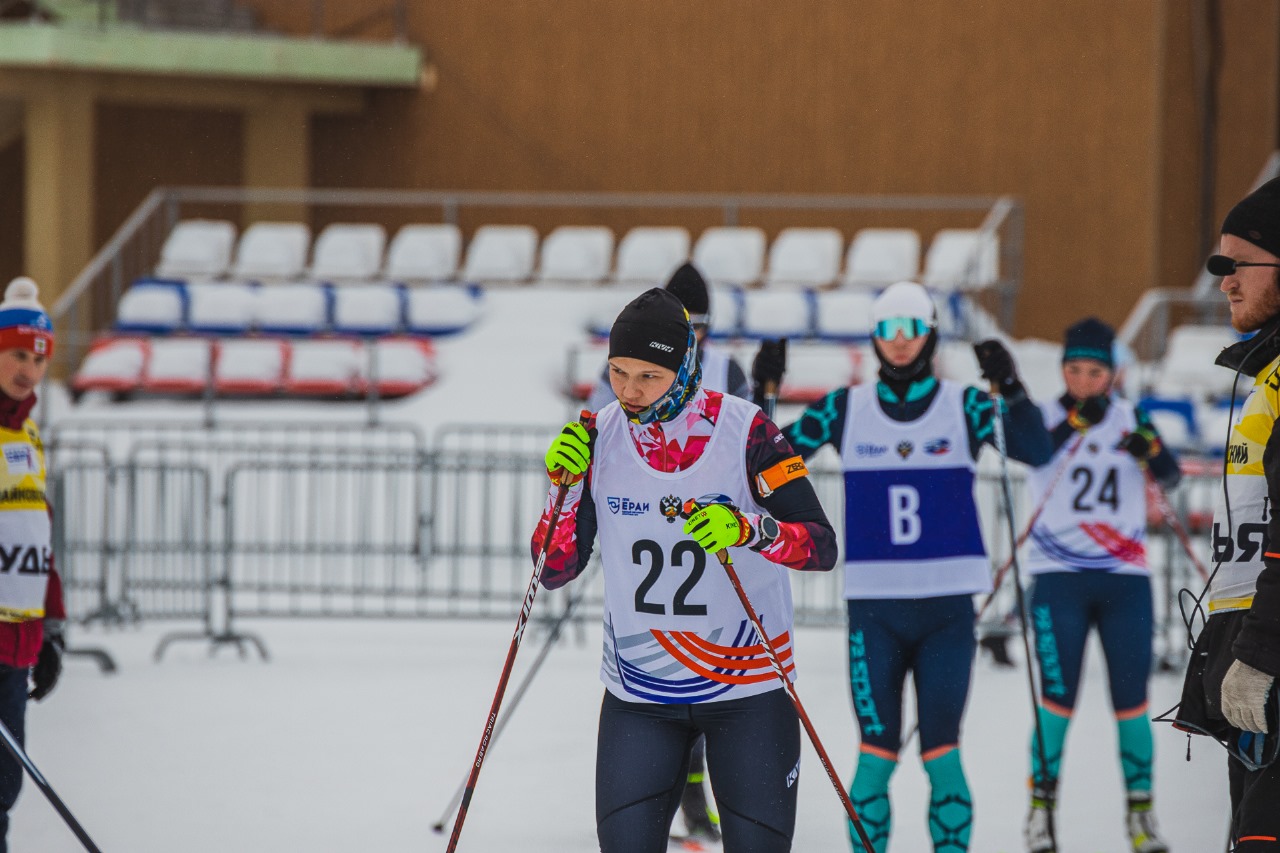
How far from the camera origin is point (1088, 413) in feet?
18.9

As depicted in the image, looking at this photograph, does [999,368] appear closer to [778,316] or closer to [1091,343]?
[1091,343]

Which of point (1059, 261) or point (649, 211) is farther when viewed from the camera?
point (649, 211)

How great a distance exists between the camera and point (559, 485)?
3609 millimetres

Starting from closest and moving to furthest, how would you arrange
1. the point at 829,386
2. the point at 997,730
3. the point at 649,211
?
the point at 997,730, the point at 829,386, the point at 649,211

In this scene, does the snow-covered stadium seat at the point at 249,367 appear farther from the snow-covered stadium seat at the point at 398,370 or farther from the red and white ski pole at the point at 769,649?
the red and white ski pole at the point at 769,649

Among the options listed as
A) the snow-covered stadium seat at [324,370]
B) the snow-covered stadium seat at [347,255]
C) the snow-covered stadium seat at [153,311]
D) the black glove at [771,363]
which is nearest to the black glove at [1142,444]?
the black glove at [771,363]

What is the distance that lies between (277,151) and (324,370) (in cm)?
555

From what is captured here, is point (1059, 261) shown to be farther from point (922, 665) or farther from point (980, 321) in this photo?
point (922, 665)

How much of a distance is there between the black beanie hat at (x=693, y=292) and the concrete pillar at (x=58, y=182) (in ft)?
45.5

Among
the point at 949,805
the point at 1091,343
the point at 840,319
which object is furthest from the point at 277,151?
the point at 949,805

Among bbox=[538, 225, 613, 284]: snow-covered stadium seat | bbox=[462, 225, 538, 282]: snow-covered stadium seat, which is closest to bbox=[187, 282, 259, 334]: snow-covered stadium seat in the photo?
bbox=[462, 225, 538, 282]: snow-covered stadium seat

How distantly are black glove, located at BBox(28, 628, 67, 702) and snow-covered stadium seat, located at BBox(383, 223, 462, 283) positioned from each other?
1216 cm

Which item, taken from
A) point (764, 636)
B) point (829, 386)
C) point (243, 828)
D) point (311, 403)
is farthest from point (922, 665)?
point (311, 403)

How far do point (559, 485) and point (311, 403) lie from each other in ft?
37.6
